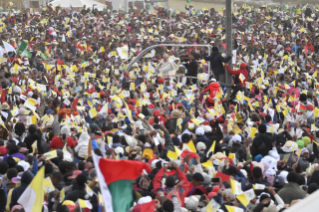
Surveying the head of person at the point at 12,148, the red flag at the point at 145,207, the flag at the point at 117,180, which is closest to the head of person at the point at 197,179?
the red flag at the point at 145,207

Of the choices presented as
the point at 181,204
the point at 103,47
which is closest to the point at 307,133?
the point at 181,204

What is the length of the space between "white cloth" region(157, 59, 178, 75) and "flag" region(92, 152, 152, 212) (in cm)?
1001

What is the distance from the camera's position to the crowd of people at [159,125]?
6.18m

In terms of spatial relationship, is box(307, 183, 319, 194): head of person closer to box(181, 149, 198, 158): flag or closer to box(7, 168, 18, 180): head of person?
box(181, 149, 198, 158): flag

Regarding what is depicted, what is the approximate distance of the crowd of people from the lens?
20.3ft

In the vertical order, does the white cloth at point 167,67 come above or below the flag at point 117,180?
below

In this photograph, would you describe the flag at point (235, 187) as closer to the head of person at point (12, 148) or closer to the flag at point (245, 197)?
the flag at point (245, 197)

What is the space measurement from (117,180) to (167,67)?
10.4m

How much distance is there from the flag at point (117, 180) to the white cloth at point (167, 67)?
1001cm

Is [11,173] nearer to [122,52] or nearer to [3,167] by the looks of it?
[3,167]

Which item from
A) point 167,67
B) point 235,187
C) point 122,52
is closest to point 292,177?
point 235,187

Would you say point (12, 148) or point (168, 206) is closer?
point (168, 206)

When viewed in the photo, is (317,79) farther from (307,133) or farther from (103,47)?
(103,47)

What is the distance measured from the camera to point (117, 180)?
16.0 ft
